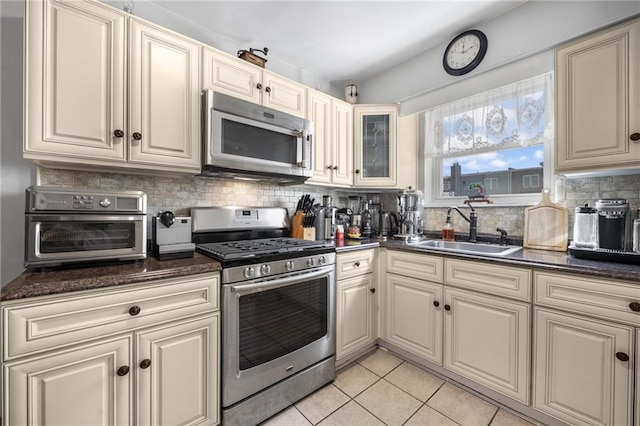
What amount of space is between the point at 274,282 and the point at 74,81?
1379 mm

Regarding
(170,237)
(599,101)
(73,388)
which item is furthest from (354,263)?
(599,101)

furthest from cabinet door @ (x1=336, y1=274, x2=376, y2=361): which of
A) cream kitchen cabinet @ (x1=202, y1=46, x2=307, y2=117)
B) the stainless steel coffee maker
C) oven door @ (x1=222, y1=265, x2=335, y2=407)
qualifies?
cream kitchen cabinet @ (x1=202, y1=46, x2=307, y2=117)

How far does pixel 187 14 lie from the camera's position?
1937 millimetres

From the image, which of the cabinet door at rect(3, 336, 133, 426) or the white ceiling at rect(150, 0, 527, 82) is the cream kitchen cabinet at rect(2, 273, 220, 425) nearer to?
the cabinet door at rect(3, 336, 133, 426)

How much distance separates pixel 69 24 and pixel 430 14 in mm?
2185

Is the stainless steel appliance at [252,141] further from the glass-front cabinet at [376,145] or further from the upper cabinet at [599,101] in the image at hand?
A: the upper cabinet at [599,101]

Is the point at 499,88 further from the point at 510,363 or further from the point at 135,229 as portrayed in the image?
the point at 135,229

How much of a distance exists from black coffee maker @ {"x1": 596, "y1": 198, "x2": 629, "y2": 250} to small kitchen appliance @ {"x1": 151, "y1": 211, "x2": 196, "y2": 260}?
233 cm

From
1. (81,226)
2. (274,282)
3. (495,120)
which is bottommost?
(274,282)

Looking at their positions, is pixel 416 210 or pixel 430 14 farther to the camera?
pixel 416 210

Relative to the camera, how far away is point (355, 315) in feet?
6.66

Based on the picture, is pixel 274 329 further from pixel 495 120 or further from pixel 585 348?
pixel 495 120

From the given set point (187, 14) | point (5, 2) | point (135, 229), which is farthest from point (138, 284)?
point (187, 14)

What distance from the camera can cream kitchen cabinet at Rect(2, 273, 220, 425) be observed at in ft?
3.04
